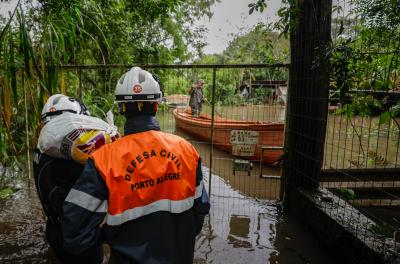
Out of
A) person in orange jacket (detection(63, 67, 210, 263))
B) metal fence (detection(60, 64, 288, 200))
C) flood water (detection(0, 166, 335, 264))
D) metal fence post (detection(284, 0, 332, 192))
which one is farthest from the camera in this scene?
metal fence (detection(60, 64, 288, 200))

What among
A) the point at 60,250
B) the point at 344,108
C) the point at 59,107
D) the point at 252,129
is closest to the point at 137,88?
the point at 59,107

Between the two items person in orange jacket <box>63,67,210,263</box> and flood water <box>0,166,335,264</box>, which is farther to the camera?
flood water <box>0,166,335,264</box>

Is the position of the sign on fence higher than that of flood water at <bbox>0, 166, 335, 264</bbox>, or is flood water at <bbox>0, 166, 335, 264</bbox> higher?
the sign on fence

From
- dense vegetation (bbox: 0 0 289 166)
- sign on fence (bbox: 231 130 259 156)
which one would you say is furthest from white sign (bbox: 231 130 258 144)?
dense vegetation (bbox: 0 0 289 166)

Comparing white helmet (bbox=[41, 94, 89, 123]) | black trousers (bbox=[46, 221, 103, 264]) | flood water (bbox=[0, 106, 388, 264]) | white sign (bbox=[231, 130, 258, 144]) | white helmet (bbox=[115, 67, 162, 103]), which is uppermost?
white helmet (bbox=[115, 67, 162, 103])

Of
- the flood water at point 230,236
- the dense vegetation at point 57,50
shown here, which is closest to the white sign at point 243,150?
the flood water at point 230,236

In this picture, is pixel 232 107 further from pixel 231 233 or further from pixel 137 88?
pixel 137 88

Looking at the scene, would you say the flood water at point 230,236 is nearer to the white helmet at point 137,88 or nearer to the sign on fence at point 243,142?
the sign on fence at point 243,142

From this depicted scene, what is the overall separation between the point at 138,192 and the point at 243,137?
9.90ft

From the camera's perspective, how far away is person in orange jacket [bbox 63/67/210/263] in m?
1.63

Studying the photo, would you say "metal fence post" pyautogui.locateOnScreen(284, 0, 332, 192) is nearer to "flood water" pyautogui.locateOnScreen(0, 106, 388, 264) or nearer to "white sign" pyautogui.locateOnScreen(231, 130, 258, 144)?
"flood water" pyautogui.locateOnScreen(0, 106, 388, 264)

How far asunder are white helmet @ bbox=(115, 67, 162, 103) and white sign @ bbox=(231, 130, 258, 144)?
282 centimetres

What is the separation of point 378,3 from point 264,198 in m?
3.77

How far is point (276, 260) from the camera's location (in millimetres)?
3432
